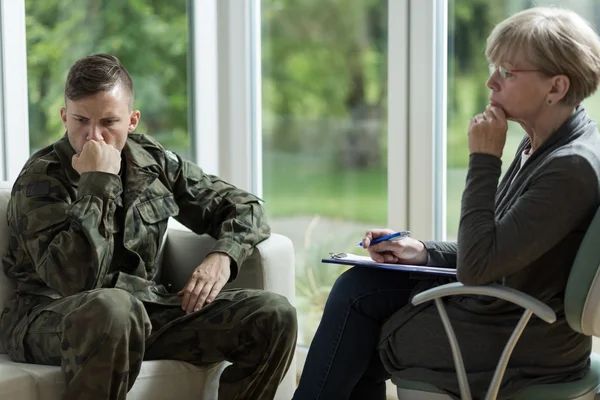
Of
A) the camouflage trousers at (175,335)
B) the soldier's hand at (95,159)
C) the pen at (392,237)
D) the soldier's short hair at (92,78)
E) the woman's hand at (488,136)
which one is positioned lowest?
the camouflage trousers at (175,335)

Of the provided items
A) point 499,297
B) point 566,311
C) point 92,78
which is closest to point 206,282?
point 92,78

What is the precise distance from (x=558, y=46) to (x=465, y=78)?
1.02m

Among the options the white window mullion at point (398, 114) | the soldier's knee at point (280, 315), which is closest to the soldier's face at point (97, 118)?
the soldier's knee at point (280, 315)

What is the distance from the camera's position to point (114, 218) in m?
2.49

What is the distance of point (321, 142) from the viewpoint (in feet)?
11.6

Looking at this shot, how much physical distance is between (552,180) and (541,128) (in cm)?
21

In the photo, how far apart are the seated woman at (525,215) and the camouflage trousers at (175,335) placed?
36 cm

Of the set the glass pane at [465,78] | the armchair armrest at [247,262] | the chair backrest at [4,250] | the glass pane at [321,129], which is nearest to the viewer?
the chair backrest at [4,250]

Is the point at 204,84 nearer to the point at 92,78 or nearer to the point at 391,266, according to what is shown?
the point at 92,78

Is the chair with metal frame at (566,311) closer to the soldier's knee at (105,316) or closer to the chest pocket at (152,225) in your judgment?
the soldier's knee at (105,316)

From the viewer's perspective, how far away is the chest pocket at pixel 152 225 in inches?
101

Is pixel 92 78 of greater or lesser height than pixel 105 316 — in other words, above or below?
above

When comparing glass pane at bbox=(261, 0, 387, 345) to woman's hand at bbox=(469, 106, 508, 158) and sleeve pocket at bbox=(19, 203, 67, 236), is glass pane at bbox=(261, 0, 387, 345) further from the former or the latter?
sleeve pocket at bbox=(19, 203, 67, 236)

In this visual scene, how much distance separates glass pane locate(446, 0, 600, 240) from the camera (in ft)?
9.58
